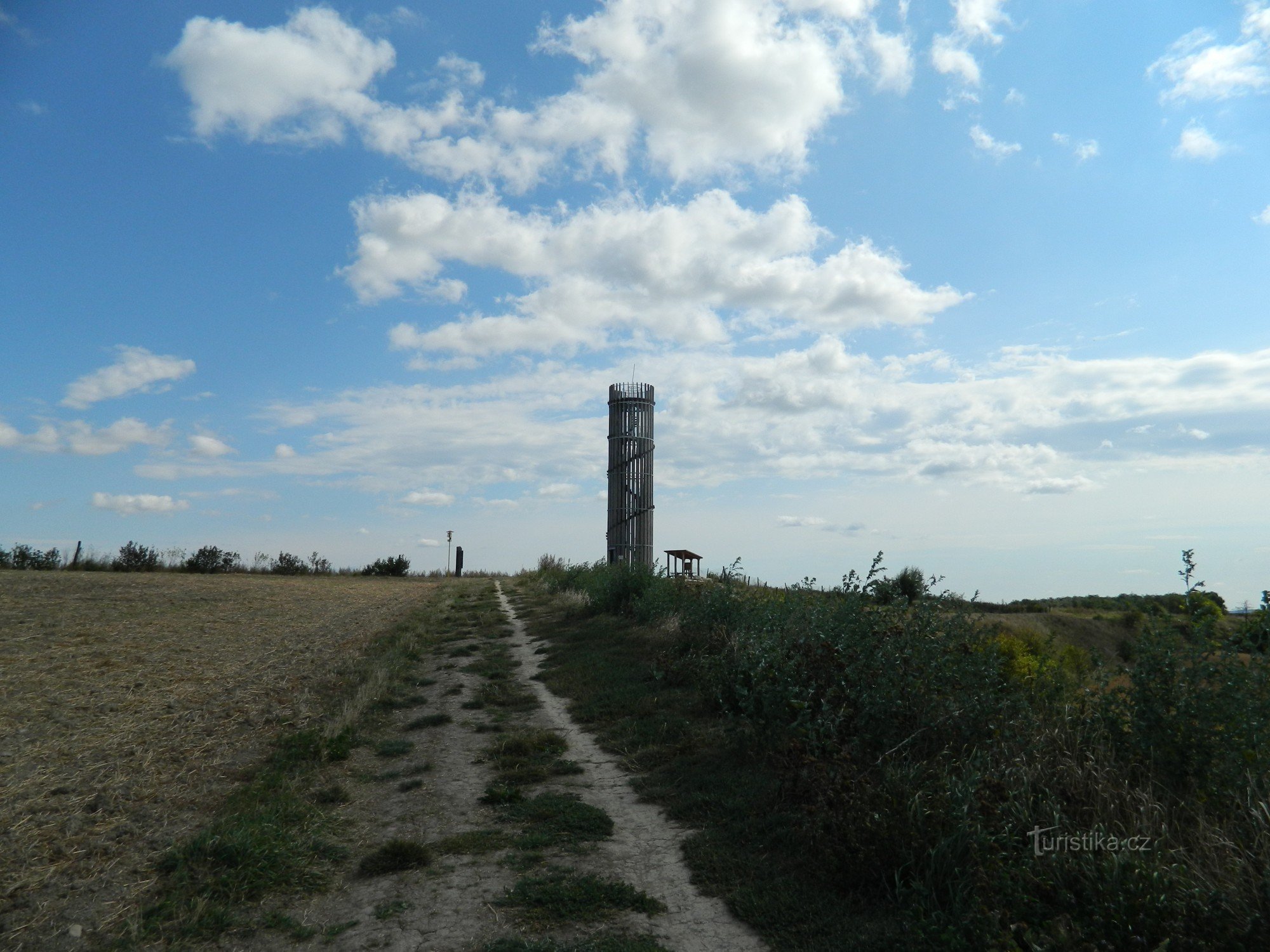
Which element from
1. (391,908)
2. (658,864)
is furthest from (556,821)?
(391,908)

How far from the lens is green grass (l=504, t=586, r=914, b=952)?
→ 161 inches

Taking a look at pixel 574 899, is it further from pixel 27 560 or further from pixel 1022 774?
pixel 27 560

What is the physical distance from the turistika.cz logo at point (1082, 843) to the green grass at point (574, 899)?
6.67 feet

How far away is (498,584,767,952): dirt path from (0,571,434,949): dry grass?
2852 millimetres

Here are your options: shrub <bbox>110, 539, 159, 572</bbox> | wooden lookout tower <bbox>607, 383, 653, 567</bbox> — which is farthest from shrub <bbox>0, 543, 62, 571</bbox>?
wooden lookout tower <bbox>607, 383, 653, 567</bbox>

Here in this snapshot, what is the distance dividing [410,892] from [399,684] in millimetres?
6154

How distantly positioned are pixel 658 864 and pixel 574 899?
739 mm

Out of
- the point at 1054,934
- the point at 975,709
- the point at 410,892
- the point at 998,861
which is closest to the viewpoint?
the point at 1054,934

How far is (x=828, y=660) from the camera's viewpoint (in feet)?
21.4

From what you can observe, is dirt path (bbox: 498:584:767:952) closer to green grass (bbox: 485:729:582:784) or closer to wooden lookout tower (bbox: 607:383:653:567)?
green grass (bbox: 485:729:582:784)

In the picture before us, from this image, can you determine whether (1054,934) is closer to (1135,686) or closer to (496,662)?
(1135,686)

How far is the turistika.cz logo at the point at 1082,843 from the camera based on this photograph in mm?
3637

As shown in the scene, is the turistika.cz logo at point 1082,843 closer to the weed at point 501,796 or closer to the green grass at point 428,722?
the weed at point 501,796

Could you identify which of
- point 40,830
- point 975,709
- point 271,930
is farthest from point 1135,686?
point 40,830
